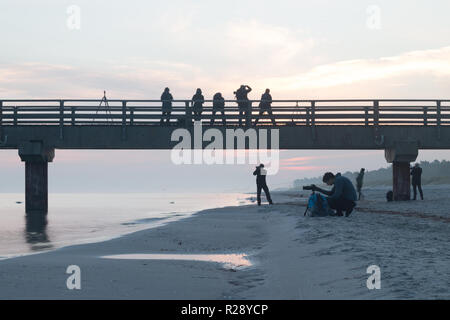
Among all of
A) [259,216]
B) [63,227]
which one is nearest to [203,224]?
[259,216]

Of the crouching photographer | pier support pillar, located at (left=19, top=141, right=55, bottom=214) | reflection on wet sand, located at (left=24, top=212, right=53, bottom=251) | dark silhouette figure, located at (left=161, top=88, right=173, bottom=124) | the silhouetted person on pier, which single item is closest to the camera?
reflection on wet sand, located at (left=24, top=212, right=53, bottom=251)

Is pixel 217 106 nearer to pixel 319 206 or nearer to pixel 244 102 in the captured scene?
pixel 244 102

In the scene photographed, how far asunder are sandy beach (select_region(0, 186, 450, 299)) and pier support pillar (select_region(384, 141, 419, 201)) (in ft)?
38.9

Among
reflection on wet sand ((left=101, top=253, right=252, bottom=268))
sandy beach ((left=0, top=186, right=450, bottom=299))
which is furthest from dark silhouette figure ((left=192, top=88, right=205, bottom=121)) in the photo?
reflection on wet sand ((left=101, top=253, right=252, bottom=268))

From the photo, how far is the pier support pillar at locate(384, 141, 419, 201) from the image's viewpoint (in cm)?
2442

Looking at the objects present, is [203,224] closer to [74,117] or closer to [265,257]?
[265,257]

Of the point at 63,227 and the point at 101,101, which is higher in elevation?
the point at 101,101

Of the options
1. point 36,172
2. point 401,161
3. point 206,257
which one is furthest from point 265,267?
point 36,172

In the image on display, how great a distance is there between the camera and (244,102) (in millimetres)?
24984

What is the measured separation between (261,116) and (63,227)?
10377 mm

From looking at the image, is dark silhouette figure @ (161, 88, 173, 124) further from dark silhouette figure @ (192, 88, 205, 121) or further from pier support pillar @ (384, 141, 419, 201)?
pier support pillar @ (384, 141, 419, 201)

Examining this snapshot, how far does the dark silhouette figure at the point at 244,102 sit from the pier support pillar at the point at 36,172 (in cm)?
831

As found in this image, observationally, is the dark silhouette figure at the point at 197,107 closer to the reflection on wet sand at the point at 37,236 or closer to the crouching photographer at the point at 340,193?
the reflection on wet sand at the point at 37,236

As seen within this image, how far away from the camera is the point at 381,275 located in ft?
21.4
